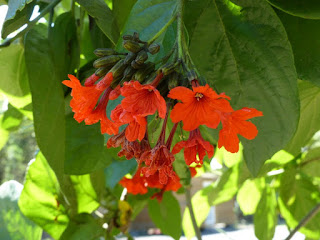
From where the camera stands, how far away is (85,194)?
2.44 feet

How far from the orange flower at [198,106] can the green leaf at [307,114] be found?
0.91 feet

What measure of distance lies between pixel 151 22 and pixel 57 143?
19 centimetres

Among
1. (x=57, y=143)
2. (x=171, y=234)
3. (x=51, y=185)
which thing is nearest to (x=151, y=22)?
(x=57, y=143)

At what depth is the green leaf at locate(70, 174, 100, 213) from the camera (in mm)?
736

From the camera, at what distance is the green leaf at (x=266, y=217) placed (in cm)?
82

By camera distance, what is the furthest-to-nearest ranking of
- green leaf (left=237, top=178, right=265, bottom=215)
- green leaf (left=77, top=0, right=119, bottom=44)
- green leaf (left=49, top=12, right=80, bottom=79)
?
1. green leaf (left=237, top=178, right=265, bottom=215)
2. green leaf (left=49, top=12, right=80, bottom=79)
3. green leaf (left=77, top=0, right=119, bottom=44)

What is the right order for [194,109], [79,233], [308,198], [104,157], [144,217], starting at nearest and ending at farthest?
[194,109]
[104,157]
[79,233]
[308,198]
[144,217]

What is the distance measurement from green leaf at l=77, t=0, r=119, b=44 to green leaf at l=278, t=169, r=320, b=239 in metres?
0.49

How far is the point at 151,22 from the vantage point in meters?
0.39

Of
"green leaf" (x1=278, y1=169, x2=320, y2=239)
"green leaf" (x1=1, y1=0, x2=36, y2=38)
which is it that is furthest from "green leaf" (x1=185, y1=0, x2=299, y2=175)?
"green leaf" (x1=278, y1=169, x2=320, y2=239)

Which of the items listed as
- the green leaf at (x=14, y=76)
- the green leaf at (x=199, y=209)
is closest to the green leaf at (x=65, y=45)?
the green leaf at (x=14, y=76)

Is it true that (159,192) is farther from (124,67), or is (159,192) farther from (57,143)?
(124,67)

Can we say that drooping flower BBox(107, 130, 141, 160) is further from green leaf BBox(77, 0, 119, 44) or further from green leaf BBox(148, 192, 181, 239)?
green leaf BBox(148, 192, 181, 239)

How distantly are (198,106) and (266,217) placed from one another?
22.7 inches
